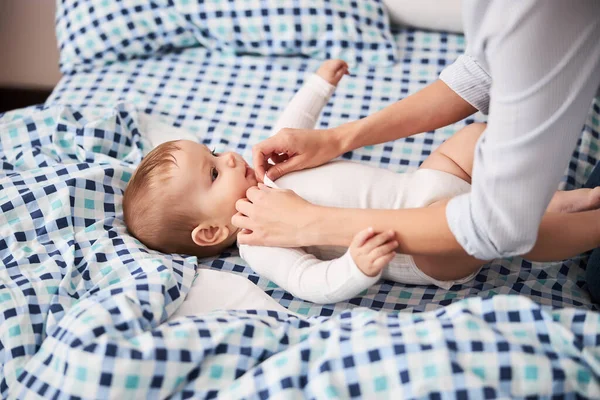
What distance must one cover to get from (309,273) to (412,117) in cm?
40

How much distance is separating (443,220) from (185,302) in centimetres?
48

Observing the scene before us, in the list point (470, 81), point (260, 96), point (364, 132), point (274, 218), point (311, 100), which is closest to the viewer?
point (274, 218)

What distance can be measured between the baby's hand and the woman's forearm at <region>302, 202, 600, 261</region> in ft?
0.05

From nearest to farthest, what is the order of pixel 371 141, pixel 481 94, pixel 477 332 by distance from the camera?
pixel 477 332 → pixel 481 94 → pixel 371 141

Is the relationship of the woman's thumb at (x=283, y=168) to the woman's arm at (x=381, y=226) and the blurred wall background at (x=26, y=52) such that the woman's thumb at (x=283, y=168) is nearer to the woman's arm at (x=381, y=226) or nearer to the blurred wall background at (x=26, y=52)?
the woman's arm at (x=381, y=226)

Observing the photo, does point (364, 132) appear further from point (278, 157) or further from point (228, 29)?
point (228, 29)

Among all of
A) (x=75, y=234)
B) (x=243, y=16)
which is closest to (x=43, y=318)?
(x=75, y=234)

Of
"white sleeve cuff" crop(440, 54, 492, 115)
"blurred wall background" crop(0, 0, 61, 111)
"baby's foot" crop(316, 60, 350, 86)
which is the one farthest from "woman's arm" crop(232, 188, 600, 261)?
"blurred wall background" crop(0, 0, 61, 111)

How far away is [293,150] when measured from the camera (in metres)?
1.33

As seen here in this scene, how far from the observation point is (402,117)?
4.41 ft

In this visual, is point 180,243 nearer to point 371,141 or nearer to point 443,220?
point 371,141

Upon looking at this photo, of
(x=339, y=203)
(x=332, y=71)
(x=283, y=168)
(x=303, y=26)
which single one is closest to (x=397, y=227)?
(x=339, y=203)

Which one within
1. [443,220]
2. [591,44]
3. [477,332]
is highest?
[591,44]

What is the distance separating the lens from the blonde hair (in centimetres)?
127
